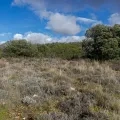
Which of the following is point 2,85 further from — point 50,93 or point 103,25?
point 103,25

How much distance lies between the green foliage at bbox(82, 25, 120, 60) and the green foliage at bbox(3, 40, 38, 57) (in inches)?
357

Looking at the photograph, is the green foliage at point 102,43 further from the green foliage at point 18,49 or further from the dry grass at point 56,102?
the dry grass at point 56,102

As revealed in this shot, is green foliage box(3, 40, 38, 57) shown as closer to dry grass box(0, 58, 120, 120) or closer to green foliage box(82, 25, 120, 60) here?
green foliage box(82, 25, 120, 60)

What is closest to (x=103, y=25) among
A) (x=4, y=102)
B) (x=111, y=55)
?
(x=111, y=55)

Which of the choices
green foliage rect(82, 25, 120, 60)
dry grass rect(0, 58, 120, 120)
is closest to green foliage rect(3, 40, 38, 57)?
green foliage rect(82, 25, 120, 60)

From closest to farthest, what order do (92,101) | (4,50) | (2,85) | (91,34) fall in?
(92,101) → (2,85) → (91,34) → (4,50)

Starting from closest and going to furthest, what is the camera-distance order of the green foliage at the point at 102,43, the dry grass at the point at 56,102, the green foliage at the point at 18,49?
the dry grass at the point at 56,102 < the green foliage at the point at 102,43 < the green foliage at the point at 18,49

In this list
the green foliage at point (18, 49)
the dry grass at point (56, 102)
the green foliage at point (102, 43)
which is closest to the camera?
the dry grass at point (56, 102)

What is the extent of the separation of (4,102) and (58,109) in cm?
193

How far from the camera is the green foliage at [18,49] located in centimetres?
3396

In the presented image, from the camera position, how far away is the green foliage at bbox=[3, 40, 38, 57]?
34.0m

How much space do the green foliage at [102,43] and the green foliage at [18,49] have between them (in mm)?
9067

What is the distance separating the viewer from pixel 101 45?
25.8m

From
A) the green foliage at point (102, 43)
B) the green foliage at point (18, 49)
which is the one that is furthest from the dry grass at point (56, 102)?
the green foliage at point (18, 49)
